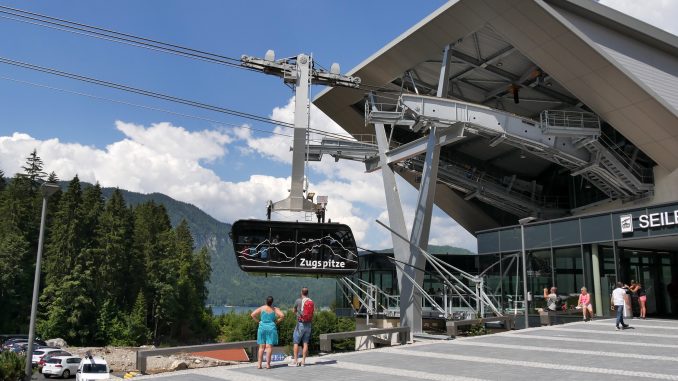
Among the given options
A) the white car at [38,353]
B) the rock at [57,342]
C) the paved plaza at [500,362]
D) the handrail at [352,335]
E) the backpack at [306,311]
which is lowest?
the rock at [57,342]

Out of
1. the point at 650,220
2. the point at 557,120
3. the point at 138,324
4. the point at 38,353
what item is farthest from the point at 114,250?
the point at 650,220

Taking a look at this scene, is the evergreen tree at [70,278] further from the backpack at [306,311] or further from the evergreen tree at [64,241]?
the backpack at [306,311]

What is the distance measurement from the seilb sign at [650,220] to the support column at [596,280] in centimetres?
189

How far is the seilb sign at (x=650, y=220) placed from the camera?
23.7m

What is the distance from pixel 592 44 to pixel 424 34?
8.69 metres

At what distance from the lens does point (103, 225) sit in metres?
66.8

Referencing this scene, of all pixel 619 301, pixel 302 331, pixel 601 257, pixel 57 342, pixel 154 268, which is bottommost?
pixel 57 342

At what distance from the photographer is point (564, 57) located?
1051 inches

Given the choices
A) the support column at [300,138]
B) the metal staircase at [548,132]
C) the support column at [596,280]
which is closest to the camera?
the support column at [300,138]

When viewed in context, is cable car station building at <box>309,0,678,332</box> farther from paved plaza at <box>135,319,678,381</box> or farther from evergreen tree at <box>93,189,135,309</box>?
evergreen tree at <box>93,189,135,309</box>

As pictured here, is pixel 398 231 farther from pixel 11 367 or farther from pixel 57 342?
pixel 57 342

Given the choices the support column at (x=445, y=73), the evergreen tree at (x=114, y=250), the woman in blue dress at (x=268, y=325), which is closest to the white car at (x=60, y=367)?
the evergreen tree at (x=114, y=250)

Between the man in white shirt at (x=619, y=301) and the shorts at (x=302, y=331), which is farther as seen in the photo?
the man in white shirt at (x=619, y=301)

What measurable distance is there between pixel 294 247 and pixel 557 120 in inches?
814
